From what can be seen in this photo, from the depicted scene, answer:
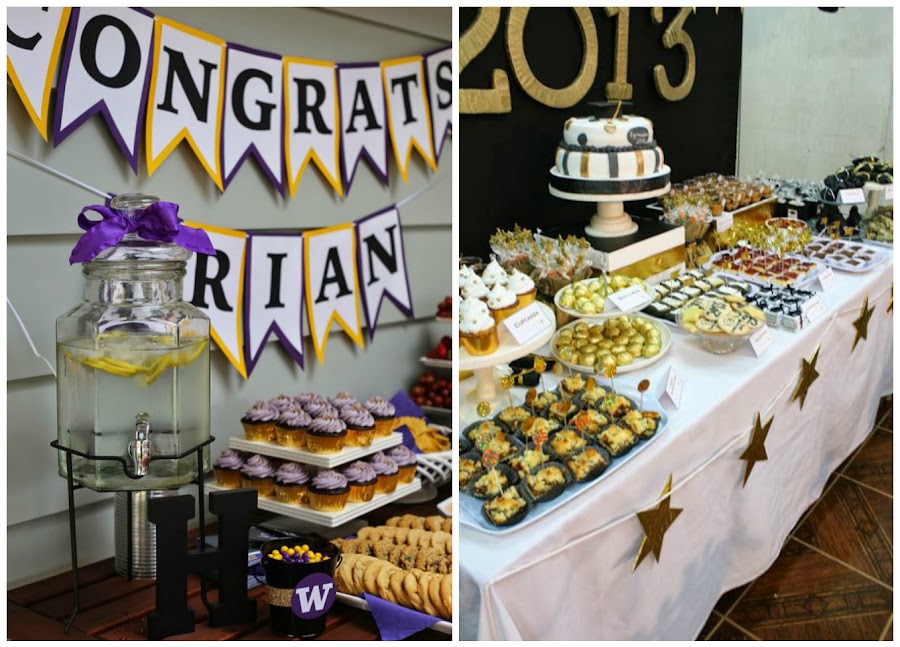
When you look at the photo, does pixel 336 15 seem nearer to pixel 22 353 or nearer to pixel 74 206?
pixel 74 206

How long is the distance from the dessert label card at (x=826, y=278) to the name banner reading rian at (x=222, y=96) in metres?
1.13

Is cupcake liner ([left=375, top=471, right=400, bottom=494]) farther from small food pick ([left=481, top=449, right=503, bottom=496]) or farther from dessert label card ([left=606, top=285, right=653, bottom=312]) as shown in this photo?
dessert label card ([left=606, top=285, right=653, bottom=312])

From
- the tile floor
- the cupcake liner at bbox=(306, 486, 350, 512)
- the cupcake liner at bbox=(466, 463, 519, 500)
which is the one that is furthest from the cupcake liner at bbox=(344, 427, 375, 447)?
the tile floor

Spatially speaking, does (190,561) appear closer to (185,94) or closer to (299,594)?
(299,594)

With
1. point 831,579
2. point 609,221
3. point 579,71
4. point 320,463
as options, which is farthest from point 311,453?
point 831,579

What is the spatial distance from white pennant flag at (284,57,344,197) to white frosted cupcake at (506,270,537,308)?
582 mm

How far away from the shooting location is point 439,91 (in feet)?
6.97

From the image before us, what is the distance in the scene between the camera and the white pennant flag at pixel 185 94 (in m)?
1.60

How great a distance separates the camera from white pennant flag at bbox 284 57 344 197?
185 cm

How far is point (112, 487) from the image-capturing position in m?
1.33

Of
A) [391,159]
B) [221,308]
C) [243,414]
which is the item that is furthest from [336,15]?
[243,414]

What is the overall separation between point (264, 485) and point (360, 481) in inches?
7.7

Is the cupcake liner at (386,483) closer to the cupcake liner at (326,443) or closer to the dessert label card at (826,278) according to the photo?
the cupcake liner at (326,443)

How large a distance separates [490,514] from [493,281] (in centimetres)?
58
